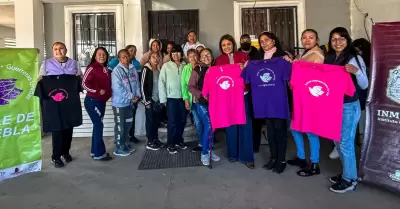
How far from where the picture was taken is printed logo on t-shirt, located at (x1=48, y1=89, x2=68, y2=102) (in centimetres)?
386

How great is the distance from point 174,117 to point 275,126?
148cm

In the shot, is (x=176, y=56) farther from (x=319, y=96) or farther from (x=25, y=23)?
(x=25, y=23)

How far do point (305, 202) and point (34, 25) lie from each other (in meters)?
5.72

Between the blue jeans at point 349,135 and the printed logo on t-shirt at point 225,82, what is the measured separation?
4.20 feet

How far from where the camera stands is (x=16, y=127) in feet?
11.9

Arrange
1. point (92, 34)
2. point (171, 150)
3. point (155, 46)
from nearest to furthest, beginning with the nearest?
1. point (171, 150)
2. point (155, 46)
3. point (92, 34)

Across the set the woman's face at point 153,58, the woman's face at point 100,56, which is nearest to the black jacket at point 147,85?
the woman's face at point 153,58

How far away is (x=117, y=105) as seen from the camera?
425 cm

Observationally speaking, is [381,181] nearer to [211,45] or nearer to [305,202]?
[305,202]

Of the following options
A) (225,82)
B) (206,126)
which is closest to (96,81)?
(206,126)

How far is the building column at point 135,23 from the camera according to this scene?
5.97 meters

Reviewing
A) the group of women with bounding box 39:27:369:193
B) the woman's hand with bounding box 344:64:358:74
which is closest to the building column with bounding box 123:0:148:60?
the group of women with bounding box 39:27:369:193

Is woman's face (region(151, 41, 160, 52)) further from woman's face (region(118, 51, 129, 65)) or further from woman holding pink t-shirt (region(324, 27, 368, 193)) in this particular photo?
woman holding pink t-shirt (region(324, 27, 368, 193))

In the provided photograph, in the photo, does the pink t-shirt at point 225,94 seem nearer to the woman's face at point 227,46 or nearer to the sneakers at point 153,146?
the woman's face at point 227,46
